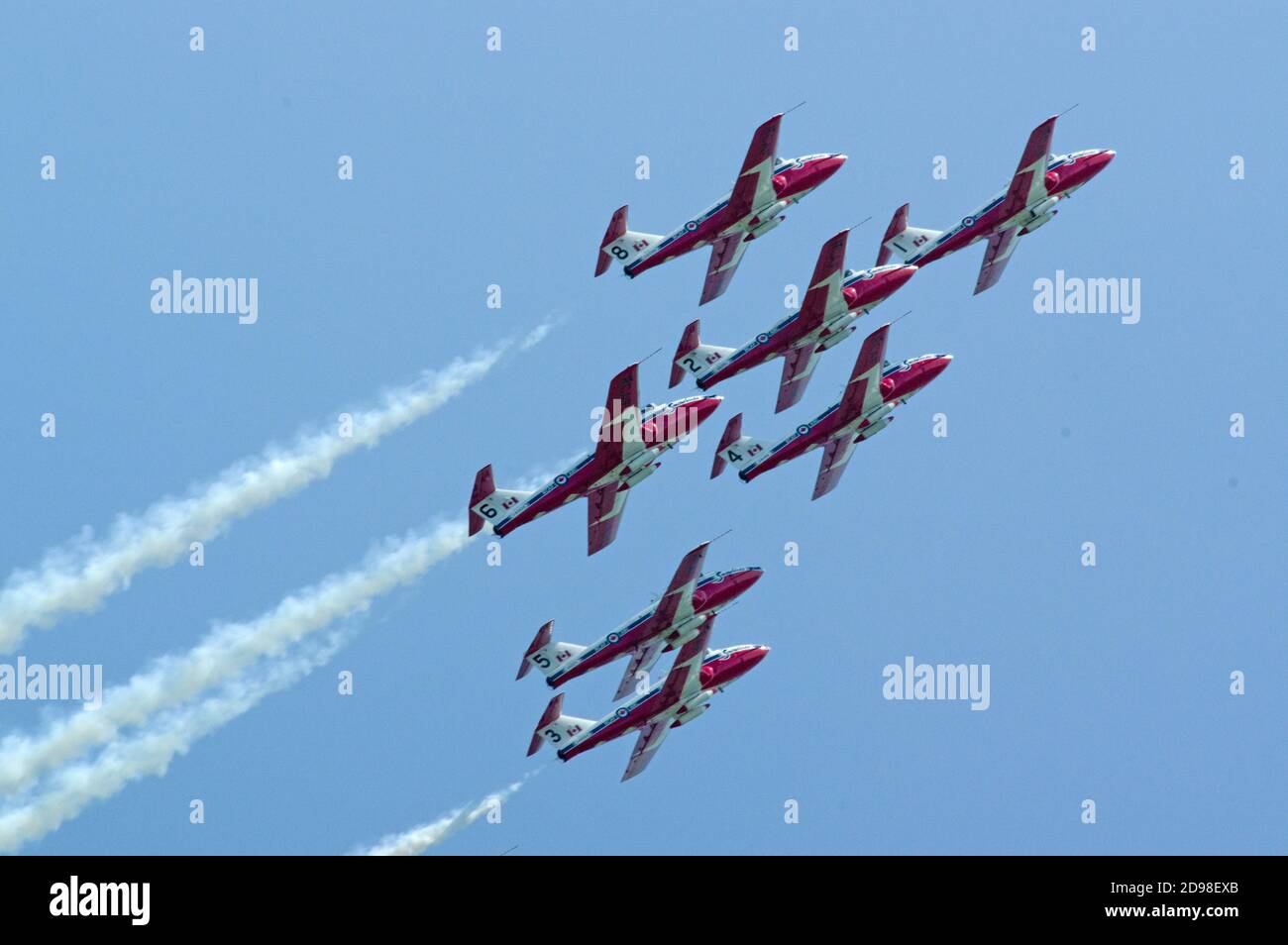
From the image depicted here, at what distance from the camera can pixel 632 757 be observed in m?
119

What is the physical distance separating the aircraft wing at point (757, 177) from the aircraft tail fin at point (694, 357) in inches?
209

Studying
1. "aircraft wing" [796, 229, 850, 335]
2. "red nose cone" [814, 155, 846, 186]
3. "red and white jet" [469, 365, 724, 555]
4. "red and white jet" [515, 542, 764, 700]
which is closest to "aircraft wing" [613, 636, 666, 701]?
"red and white jet" [515, 542, 764, 700]

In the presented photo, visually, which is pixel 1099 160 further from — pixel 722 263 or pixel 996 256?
pixel 722 263

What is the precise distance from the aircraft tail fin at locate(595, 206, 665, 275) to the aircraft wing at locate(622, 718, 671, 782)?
20069mm

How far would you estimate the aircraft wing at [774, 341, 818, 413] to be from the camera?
4717 inches

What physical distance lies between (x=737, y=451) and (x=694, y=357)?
467 centimetres

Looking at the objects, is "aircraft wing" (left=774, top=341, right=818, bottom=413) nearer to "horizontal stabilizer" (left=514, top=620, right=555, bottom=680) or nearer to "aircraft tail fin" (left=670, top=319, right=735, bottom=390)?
"aircraft tail fin" (left=670, top=319, right=735, bottom=390)

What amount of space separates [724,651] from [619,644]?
4656 millimetres

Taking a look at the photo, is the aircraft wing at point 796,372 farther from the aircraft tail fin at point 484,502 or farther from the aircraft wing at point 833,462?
the aircraft tail fin at point 484,502

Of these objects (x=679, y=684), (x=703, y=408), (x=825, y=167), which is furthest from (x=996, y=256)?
(x=679, y=684)

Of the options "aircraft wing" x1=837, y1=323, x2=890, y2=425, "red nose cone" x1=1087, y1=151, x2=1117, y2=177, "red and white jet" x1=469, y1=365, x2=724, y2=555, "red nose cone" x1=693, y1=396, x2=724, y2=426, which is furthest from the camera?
"red nose cone" x1=1087, y1=151, x2=1117, y2=177
